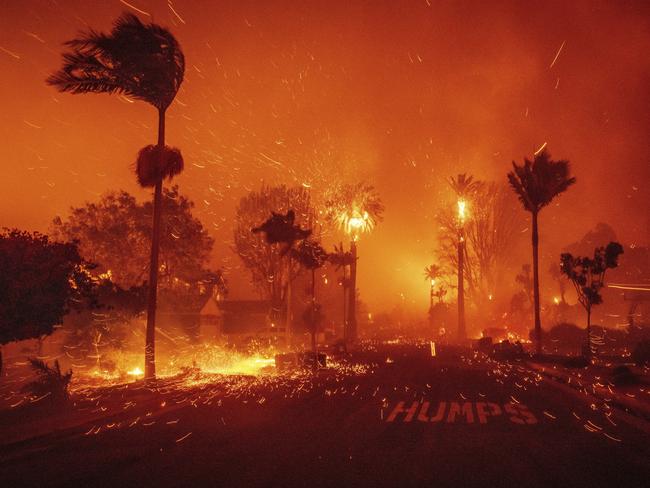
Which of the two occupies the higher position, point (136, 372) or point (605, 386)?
point (605, 386)

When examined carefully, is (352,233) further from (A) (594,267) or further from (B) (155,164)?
(B) (155,164)

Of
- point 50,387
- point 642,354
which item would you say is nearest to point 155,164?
point 50,387

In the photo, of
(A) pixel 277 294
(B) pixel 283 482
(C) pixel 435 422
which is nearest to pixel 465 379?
(C) pixel 435 422

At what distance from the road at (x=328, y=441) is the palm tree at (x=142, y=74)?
732cm

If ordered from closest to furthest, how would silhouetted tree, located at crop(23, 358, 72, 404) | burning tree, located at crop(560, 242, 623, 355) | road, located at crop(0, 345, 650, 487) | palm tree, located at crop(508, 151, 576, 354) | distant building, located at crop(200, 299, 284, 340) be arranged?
road, located at crop(0, 345, 650, 487), silhouetted tree, located at crop(23, 358, 72, 404), burning tree, located at crop(560, 242, 623, 355), palm tree, located at crop(508, 151, 576, 354), distant building, located at crop(200, 299, 284, 340)

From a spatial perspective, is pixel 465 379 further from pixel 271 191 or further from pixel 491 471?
pixel 271 191

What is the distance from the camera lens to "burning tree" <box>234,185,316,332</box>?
61812mm

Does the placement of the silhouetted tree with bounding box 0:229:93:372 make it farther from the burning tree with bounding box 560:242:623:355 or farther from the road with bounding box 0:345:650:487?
the burning tree with bounding box 560:242:623:355

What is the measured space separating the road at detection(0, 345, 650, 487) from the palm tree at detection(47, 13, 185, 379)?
7.32 m

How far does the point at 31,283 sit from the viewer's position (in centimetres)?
1384

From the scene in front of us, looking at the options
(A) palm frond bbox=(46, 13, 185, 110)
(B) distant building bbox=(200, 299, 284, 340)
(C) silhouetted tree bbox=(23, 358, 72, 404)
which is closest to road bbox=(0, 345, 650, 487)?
(C) silhouetted tree bbox=(23, 358, 72, 404)

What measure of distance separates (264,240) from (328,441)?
170 feet

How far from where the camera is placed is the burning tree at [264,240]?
61.8 m

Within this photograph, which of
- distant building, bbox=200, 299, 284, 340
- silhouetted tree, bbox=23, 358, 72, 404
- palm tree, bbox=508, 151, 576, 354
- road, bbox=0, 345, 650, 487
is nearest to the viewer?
road, bbox=0, 345, 650, 487
